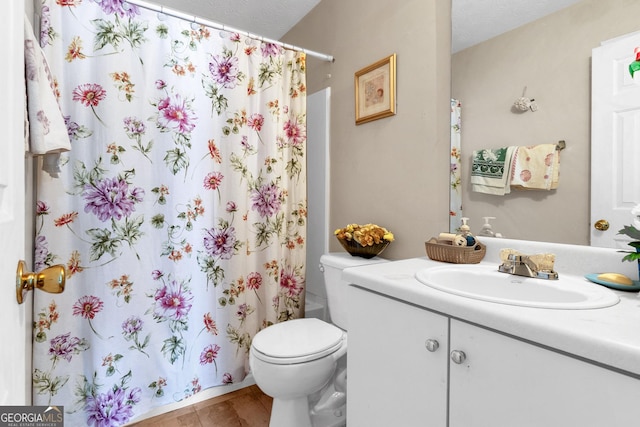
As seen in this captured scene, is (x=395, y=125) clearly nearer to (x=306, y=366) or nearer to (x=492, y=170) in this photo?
(x=492, y=170)

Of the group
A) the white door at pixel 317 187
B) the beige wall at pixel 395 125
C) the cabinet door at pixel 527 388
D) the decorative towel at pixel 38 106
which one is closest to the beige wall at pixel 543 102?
the beige wall at pixel 395 125

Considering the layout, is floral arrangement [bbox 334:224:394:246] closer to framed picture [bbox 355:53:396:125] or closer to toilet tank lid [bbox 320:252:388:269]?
toilet tank lid [bbox 320:252:388:269]

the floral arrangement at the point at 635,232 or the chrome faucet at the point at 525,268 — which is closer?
the floral arrangement at the point at 635,232

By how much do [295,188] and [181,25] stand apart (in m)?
1.05

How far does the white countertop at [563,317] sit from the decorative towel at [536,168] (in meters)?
0.27

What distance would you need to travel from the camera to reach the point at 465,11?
1386mm

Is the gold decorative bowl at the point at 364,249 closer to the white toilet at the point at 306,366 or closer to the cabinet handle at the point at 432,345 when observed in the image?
the white toilet at the point at 306,366

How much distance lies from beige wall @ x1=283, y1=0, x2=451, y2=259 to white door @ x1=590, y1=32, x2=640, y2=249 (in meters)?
0.53

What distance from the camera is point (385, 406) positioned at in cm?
94

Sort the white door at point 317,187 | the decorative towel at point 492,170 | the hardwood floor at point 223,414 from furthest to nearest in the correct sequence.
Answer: the white door at point 317,187, the hardwood floor at point 223,414, the decorative towel at point 492,170

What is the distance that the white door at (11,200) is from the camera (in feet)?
1.55

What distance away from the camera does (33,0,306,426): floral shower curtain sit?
1395 mm

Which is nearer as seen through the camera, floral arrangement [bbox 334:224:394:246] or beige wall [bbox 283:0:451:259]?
beige wall [bbox 283:0:451:259]

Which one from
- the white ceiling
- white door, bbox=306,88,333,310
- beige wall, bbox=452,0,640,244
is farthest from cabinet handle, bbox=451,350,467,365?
white door, bbox=306,88,333,310
